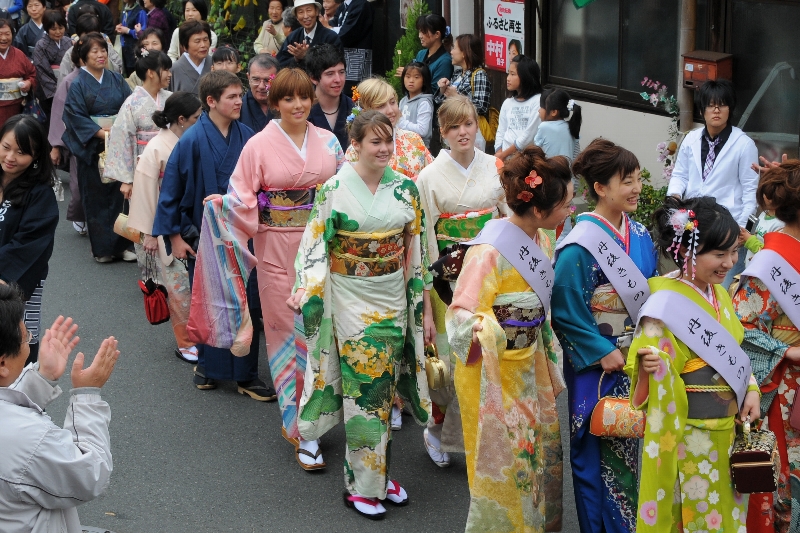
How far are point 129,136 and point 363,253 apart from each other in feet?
13.7

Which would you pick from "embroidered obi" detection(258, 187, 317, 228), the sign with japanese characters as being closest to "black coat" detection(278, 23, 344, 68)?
the sign with japanese characters

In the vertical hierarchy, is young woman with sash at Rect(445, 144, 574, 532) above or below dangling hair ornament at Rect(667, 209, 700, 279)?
below

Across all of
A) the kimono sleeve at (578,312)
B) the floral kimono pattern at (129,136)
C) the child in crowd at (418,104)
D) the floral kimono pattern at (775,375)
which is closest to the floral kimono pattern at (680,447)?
the kimono sleeve at (578,312)

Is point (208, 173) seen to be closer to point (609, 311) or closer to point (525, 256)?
point (525, 256)

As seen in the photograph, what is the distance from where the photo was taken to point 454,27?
11227 millimetres

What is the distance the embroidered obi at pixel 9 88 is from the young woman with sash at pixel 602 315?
8777 millimetres

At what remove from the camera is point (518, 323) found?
175 inches

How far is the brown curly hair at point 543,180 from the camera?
428cm

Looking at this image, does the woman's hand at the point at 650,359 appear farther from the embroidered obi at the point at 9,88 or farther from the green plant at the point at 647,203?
the embroidered obi at the point at 9,88

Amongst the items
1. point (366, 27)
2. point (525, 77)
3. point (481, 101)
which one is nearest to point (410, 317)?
point (525, 77)

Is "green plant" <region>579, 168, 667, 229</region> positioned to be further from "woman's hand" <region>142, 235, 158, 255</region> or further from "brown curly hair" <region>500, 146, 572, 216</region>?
"brown curly hair" <region>500, 146, 572, 216</region>

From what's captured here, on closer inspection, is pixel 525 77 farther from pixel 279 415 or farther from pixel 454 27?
pixel 279 415

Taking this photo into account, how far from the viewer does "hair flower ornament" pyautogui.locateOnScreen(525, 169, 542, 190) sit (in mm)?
4258

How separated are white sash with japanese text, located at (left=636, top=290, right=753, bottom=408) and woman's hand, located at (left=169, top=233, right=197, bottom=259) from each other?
363cm
